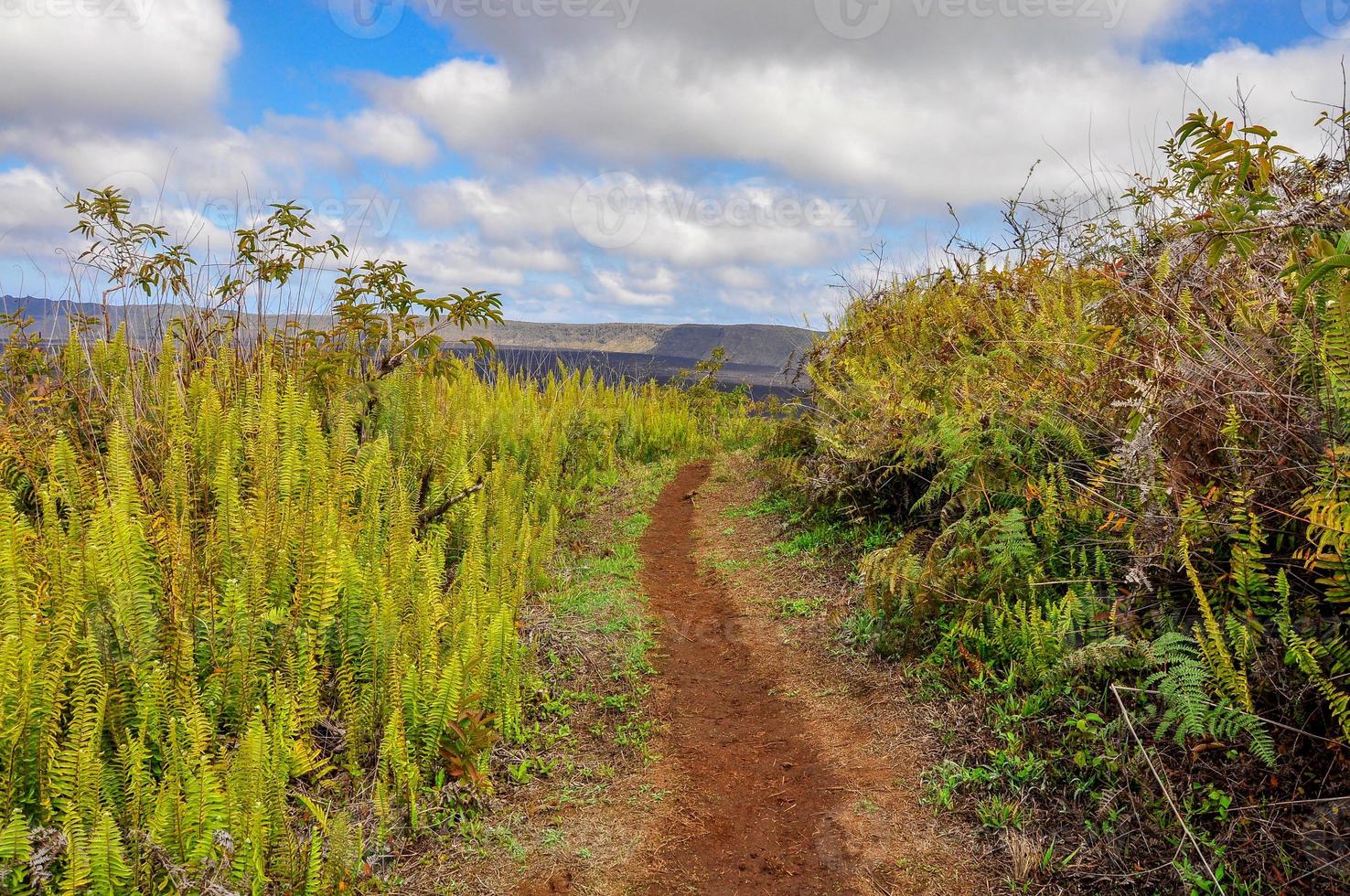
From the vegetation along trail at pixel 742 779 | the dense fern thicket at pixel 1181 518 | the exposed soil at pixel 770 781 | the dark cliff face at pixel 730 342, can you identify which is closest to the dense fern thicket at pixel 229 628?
the exposed soil at pixel 770 781

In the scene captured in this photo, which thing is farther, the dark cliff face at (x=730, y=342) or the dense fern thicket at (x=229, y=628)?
the dark cliff face at (x=730, y=342)

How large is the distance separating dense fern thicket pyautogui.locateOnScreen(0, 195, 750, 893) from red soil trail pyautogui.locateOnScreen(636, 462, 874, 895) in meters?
0.89

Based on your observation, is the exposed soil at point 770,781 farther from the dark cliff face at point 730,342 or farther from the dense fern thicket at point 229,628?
the dark cliff face at point 730,342

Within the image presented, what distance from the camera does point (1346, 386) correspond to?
8.83ft

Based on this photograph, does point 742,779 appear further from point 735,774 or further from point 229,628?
point 229,628

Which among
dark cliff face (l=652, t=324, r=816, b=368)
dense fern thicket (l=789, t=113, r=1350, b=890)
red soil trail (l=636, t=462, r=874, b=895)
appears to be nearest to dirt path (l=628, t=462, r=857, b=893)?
red soil trail (l=636, t=462, r=874, b=895)

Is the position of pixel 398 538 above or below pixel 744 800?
above

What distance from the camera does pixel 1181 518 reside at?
3.08m

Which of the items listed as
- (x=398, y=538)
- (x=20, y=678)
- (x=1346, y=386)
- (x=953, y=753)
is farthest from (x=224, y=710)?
(x=1346, y=386)

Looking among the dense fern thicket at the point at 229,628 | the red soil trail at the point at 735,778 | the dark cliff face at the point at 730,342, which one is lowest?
the red soil trail at the point at 735,778

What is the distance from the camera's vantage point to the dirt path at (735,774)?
9.56 ft

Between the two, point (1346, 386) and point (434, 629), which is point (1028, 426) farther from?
point (434, 629)

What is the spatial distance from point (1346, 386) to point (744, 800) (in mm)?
2810

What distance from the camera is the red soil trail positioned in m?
2.91
